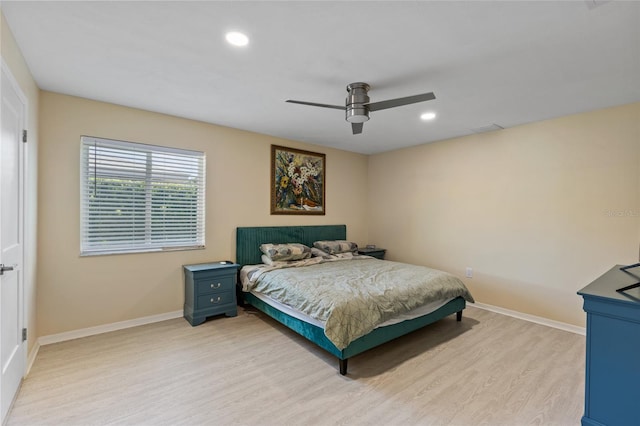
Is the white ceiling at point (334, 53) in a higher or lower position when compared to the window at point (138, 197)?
higher

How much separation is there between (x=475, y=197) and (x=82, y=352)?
16.0 ft

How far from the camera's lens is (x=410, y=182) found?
4988 millimetres

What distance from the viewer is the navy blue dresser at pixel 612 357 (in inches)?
59.2

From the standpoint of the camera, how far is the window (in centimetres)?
312

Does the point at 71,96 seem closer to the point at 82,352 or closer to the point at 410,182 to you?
the point at 82,352

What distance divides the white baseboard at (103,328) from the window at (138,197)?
31.0 inches

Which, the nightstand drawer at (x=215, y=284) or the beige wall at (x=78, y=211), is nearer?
the beige wall at (x=78, y=211)

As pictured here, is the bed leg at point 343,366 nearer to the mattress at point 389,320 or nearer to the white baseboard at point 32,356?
the mattress at point 389,320

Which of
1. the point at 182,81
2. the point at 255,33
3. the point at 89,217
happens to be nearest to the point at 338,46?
the point at 255,33

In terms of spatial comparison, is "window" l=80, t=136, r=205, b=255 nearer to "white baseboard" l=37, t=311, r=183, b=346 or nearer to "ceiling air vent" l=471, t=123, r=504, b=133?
"white baseboard" l=37, t=311, r=183, b=346

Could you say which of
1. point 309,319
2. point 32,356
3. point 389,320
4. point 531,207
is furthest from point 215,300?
point 531,207

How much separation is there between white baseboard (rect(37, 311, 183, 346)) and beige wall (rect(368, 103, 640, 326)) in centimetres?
370

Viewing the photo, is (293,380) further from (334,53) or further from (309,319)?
(334,53)

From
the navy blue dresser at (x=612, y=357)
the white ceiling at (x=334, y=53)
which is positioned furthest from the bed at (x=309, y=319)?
the white ceiling at (x=334, y=53)
